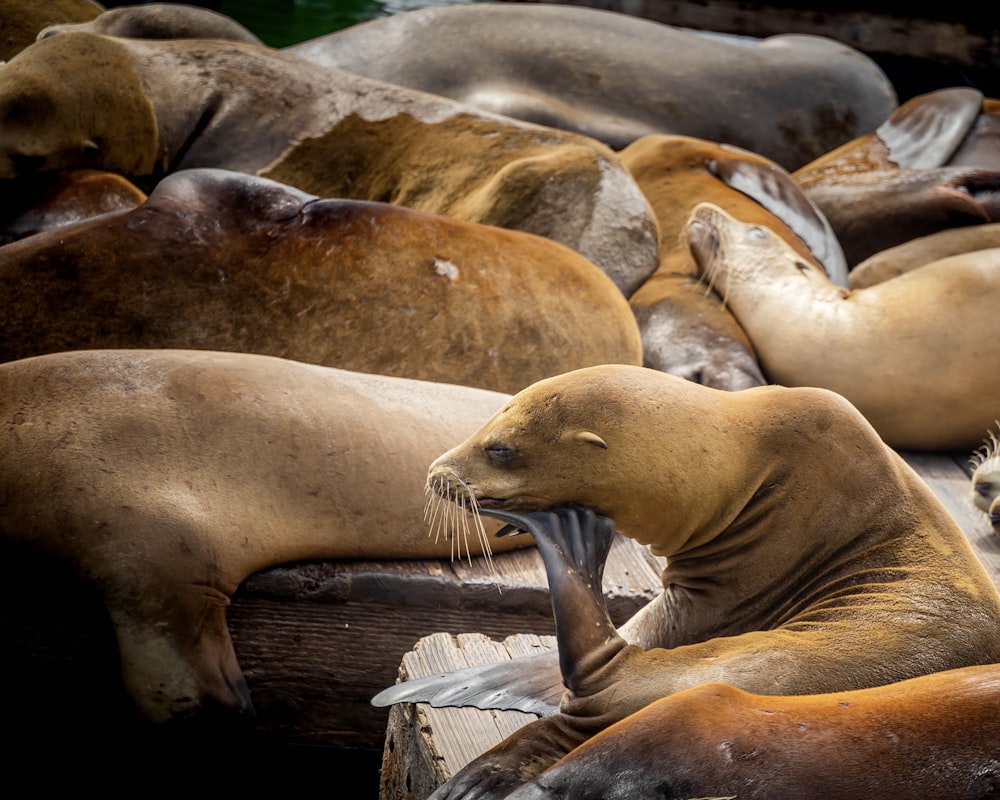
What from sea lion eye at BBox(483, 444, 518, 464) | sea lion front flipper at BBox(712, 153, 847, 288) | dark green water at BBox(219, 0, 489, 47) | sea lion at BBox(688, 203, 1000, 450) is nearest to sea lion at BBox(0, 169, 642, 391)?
sea lion at BBox(688, 203, 1000, 450)

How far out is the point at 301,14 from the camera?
35.6 ft

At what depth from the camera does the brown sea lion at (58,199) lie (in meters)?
3.62

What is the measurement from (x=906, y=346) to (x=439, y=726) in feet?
6.84

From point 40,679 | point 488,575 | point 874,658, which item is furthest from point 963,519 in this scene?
point 40,679

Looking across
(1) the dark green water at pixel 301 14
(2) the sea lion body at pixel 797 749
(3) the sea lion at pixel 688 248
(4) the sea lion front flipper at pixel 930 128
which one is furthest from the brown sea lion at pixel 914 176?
(1) the dark green water at pixel 301 14

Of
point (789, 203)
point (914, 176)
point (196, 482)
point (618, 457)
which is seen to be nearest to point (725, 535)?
point (618, 457)

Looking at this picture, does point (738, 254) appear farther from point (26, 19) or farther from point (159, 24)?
point (26, 19)

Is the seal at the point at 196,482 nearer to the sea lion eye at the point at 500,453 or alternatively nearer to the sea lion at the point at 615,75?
the sea lion eye at the point at 500,453

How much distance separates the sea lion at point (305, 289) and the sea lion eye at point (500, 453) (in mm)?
1377

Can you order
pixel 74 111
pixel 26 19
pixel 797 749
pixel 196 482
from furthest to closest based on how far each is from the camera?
pixel 26 19
pixel 74 111
pixel 196 482
pixel 797 749

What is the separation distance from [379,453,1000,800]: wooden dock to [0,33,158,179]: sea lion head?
2.07m

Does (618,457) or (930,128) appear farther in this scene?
(930,128)

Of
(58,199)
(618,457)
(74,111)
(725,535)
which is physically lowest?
(58,199)

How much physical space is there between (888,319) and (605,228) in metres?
0.85
